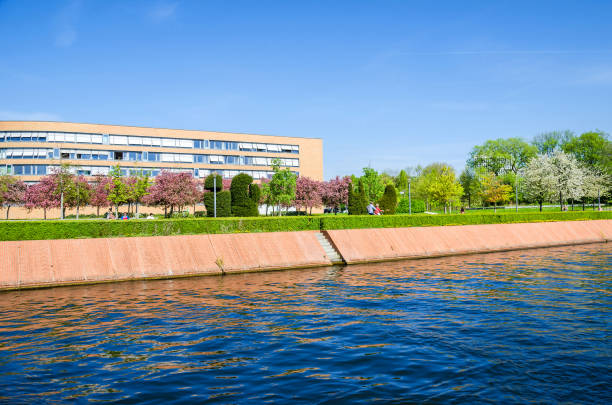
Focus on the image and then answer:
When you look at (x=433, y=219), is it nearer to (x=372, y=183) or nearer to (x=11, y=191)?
(x=372, y=183)

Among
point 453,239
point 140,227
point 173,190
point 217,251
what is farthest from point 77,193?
point 453,239

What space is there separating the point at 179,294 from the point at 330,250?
11661mm

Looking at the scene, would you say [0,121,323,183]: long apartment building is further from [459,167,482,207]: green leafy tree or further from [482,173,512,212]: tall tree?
[482,173,512,212]: tall tree

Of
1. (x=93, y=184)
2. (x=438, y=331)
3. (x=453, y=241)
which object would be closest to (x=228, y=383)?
(x=438, y=331)

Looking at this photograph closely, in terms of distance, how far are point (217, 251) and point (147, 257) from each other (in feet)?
12.0

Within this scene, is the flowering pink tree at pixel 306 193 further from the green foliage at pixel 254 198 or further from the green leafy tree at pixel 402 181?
the green leafy tree at pixel 402 181

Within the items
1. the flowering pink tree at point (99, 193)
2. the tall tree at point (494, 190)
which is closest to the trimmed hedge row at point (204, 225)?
the tall tree at point (494, 190)

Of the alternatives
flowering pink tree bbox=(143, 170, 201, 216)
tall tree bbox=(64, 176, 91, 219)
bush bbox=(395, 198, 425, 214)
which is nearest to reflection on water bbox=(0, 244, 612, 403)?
flowering pink tree bbox=(143, 170, 201, 216)

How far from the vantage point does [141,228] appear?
23.8 meters

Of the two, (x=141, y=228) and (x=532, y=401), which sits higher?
(x=141, y=228)

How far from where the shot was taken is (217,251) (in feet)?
77.3

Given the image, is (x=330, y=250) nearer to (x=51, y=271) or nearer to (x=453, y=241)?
(x=453, y=241)

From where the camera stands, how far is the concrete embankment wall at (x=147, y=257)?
19.5 meters

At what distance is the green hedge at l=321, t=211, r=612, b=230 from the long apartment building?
4688 cm
